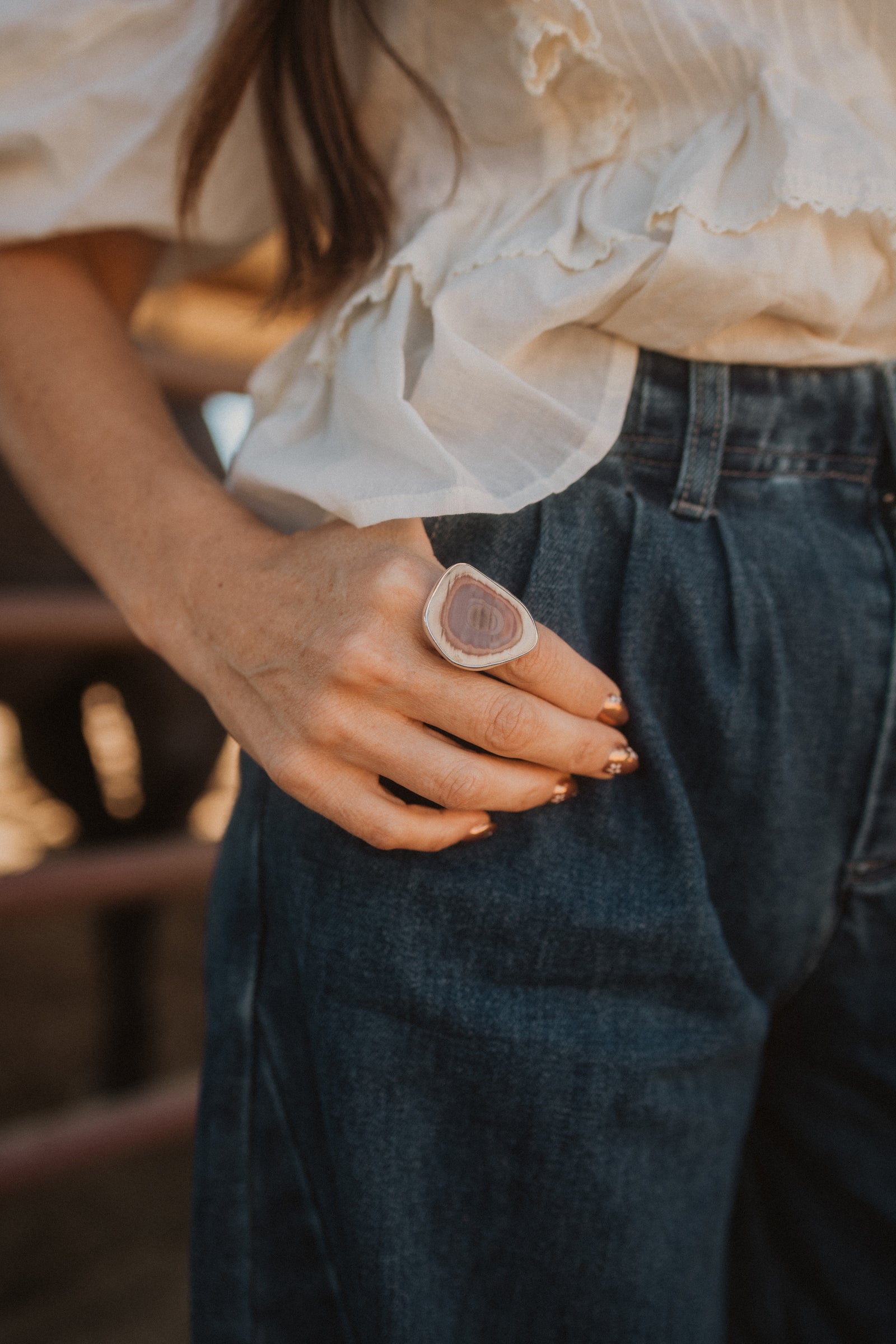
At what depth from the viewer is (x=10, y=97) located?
0.58 m

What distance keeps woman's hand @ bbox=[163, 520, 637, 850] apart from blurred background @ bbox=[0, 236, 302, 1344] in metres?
0.46

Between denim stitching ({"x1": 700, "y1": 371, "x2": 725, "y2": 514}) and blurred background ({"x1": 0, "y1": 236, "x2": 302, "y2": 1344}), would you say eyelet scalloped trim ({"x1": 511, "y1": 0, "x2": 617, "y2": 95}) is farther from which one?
blurred background ({"x1": 0, "y1": 236, "x2": 302, "y2": 1344})

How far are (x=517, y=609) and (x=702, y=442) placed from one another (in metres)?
0.18

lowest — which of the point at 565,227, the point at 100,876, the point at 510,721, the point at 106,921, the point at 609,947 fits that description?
the point at 106,921

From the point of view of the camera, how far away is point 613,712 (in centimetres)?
49

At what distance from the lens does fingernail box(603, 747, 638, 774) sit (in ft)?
1.60

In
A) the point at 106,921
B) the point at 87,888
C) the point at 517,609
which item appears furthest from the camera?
the point at 106,921

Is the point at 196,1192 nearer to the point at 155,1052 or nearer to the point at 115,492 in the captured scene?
the point at 115,492

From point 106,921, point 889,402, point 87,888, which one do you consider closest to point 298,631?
point 889,402

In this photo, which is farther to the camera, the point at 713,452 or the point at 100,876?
the point at 100,876

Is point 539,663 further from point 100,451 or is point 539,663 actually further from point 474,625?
point 100,451

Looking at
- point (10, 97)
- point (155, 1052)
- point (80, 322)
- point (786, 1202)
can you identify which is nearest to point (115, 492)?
point (80, 322)

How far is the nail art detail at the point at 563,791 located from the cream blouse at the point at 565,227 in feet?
0.53

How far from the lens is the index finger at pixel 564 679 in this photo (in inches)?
18.1
